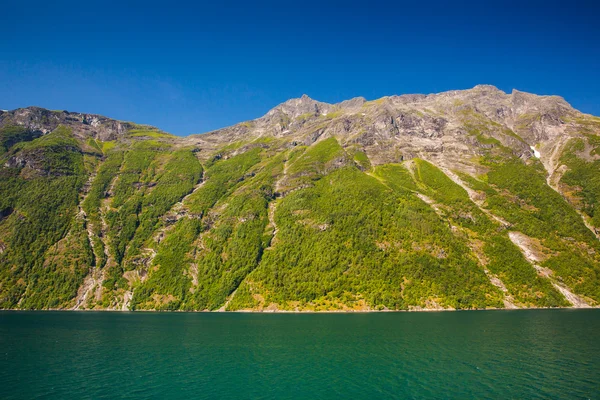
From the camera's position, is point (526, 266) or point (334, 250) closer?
point (526, 266)

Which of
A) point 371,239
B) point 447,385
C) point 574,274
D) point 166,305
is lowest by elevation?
point 166,305

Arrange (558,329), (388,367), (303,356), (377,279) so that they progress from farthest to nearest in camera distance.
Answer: (377,279) < (558,329) < (303,356) < (388,367)

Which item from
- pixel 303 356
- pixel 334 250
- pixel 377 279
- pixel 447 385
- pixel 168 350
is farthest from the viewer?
pixel 334 250

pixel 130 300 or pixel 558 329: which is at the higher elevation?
pixel 558 329

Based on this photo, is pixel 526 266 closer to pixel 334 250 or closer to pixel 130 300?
pixel 334 250

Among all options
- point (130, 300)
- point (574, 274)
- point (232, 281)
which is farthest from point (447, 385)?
point (130, 300)

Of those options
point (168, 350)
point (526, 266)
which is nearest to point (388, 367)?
point (168, 350)

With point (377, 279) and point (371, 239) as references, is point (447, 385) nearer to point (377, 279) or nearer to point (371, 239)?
point (377, 279)
